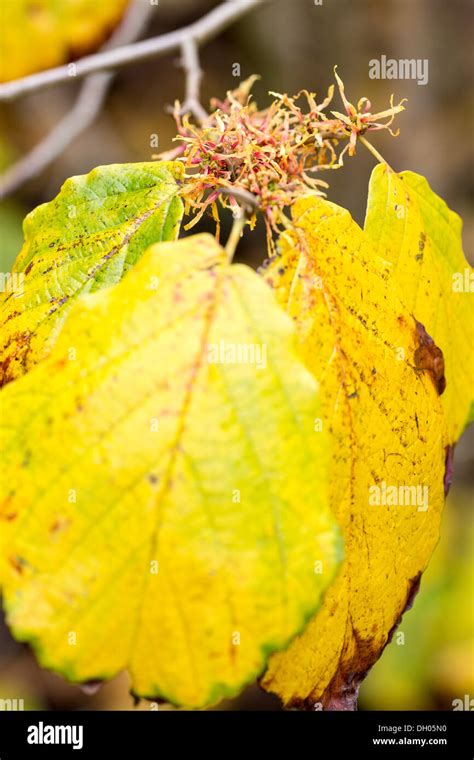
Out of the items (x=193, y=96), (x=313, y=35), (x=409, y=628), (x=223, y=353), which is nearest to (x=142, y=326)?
(x=223, y=353)

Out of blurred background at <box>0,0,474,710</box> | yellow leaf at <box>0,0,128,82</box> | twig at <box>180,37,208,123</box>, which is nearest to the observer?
twig at <box>180,37,208,123</box>

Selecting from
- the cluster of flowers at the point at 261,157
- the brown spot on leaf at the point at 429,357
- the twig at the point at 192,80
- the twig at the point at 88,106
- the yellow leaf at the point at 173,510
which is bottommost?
the yellow leaf at the point at 173,510

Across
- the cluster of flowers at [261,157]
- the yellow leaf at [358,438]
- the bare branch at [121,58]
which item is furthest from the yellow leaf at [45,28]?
the yellow leaf at [358,438]

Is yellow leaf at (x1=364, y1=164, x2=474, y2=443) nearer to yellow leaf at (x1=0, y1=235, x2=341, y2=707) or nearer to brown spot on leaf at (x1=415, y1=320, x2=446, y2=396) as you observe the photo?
brown spot on leaf at (x1=415, y1=320, x2=446, y2=396)

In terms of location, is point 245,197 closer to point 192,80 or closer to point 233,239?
point 233,239

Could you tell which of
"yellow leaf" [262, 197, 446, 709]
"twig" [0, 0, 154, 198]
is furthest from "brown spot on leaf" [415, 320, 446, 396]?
"twig" [0, 0, 154, 198]

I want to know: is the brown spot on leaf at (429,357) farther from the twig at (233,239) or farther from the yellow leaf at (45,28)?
the yellow leaf at (45,28)
